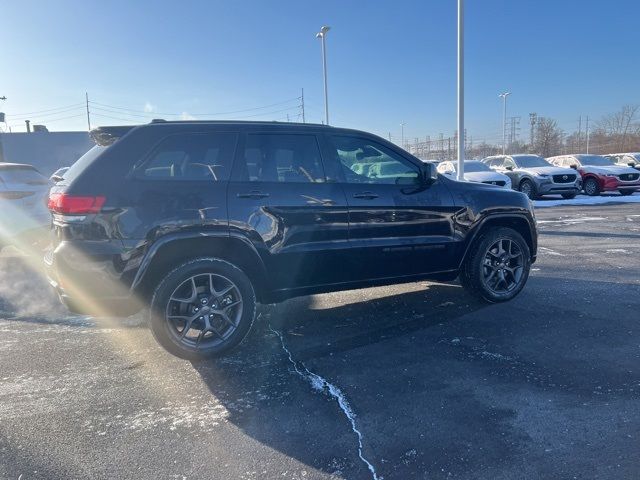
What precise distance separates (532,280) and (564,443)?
385 centimetres

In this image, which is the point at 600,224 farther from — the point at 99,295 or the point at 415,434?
the point at 99,295

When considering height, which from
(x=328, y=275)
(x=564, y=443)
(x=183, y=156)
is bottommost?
(x=564, y=443)

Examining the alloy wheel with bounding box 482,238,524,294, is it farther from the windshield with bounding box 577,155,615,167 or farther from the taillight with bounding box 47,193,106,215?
the windshield with bounding box 577,155,615,167

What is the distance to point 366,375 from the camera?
3598 mm

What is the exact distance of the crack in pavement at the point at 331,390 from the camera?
2.63m

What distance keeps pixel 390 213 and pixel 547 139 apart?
56576 mm

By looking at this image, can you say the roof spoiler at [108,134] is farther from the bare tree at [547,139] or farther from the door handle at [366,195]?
the bare tree at [547,139]

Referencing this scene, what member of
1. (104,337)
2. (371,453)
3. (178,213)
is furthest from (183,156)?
(371,453)

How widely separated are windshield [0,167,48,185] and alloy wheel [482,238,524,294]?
7.03 meters

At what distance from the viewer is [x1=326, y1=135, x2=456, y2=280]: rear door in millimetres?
4406

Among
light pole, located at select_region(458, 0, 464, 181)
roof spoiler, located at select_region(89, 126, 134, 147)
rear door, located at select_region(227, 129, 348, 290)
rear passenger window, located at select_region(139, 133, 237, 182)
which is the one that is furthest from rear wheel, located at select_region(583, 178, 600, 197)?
roof spoiler, located at select_region(89, 126, 134, 147)

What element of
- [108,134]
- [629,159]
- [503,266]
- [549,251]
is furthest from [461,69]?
[629,159]

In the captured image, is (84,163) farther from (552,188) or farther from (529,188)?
(529,188)

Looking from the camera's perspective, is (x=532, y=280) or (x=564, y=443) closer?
(x=564, y=443)
